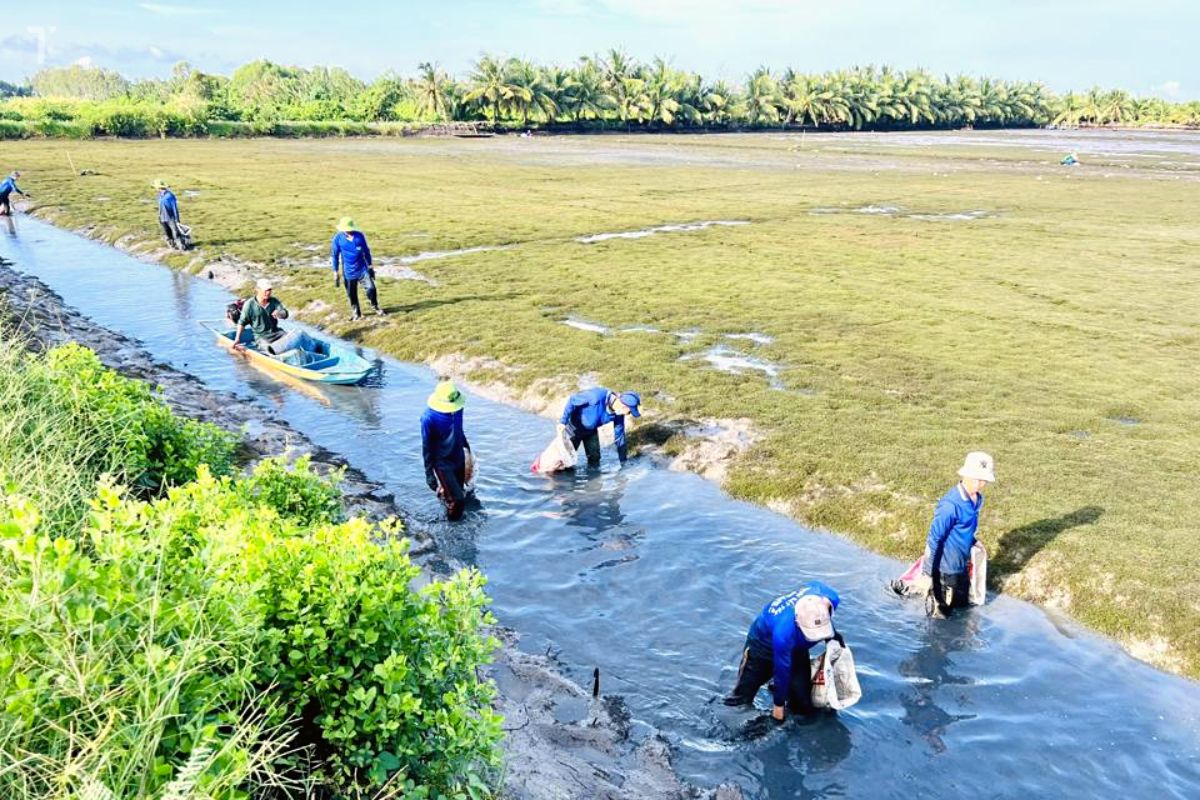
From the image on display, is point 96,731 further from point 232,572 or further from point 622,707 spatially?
point 622,707

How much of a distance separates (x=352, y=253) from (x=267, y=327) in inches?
114

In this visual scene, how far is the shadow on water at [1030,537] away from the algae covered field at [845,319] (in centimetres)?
4

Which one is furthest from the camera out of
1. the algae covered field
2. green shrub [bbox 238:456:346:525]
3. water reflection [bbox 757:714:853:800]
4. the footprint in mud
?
the algae covered field

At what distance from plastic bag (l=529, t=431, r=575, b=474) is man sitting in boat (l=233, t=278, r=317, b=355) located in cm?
824

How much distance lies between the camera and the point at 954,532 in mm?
10664

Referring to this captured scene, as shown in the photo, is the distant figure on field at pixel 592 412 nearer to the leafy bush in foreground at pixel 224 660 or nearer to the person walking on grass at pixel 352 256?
the leafy bush in foreground at pixel 224 660

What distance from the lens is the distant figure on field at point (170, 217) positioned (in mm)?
31266

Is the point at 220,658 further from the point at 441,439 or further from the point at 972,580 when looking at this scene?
the point at 972,580

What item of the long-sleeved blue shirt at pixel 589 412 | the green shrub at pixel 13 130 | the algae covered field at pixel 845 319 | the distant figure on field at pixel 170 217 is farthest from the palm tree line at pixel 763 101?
the long-sleeved blue shirt at pixel 589 412

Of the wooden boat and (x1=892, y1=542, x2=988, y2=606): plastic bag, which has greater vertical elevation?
the wooden boat

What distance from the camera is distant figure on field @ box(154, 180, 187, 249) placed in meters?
31.3

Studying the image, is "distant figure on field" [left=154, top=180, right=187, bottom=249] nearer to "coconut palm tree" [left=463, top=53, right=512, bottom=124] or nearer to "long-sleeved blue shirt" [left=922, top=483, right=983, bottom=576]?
"long-sleeved blue shirt" [left=922, top=483, right=983, bottom=576]

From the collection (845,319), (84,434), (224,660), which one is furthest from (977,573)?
(845,319)

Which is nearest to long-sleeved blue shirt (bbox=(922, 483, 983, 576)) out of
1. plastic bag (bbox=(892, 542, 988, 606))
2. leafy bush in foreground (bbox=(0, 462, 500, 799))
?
plastic bag (bbox=(892, 542, 988, 606))
